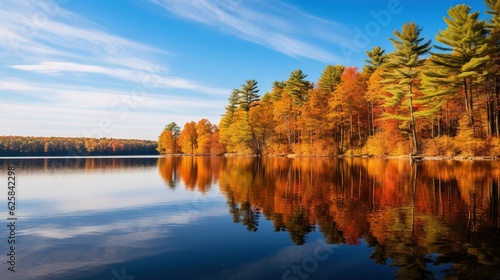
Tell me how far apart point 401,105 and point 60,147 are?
137m

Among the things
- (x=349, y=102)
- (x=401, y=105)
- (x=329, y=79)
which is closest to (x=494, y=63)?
(x=401, y=105)

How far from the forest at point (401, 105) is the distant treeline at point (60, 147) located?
86839 millimetres

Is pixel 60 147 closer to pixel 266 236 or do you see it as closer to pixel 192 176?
pixel 192 176

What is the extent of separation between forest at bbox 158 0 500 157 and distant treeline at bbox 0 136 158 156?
86.8 meters

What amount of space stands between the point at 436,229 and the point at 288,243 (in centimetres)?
460

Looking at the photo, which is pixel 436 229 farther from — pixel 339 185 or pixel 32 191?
pixel 32 191

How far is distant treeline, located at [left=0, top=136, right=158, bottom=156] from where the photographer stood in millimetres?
134750

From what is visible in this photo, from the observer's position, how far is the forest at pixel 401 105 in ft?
129

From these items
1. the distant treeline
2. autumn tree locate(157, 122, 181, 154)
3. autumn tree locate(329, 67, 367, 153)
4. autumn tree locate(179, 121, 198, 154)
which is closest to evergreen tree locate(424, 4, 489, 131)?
autumn tree locate(329, 67, 367, 153)

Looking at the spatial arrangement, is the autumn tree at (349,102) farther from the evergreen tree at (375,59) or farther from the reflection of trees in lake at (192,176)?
the reflection of trees in lake at (192,176)

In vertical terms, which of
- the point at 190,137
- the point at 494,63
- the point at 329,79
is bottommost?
the point at 190,137

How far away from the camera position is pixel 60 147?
5571 inches

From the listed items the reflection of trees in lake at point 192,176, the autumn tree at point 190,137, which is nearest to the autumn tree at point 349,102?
the reflection of trees in lake at point 192,176

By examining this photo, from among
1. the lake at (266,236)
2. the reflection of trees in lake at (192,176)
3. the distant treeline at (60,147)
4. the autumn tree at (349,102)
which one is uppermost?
the autumn tree at (349,102)
